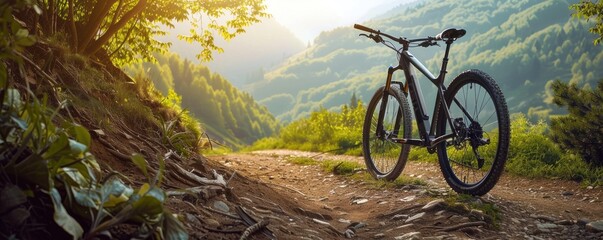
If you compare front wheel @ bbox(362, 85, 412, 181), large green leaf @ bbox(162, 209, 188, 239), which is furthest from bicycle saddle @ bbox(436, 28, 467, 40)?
large green leaf @ bbox(162, 209, 188, 239)

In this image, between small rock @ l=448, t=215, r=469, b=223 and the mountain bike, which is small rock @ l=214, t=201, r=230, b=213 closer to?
small rock @ l=448, t=215, r=469, b=223

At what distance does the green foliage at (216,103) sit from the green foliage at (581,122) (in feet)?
331

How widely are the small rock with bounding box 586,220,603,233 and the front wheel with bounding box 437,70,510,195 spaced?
81cm

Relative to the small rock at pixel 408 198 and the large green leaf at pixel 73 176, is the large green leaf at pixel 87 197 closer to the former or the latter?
the large green leaf at pixel 73 176

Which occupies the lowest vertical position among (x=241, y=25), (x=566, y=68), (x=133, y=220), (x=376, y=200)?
(x=376, y=200)

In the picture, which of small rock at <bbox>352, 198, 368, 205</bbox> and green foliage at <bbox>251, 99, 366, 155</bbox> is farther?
green foliage at <bbox>251, 99, 366, 155</bbox>

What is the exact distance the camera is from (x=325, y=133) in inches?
606

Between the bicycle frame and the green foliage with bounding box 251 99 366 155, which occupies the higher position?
the bicycle frame

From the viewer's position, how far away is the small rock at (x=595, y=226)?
13.2ft

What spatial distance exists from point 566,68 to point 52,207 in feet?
662

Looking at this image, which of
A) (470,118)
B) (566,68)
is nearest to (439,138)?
(470,118)

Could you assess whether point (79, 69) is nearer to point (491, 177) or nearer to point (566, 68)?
point (491, 177)

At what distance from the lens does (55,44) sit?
4949 mm

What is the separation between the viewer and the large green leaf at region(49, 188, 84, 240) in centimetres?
168
